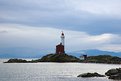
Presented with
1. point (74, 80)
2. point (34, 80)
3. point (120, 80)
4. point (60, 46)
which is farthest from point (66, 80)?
point (60, 46)

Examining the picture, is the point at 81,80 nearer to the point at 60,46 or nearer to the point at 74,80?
the point at 74,80

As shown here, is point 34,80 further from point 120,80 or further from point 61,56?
point 61,56

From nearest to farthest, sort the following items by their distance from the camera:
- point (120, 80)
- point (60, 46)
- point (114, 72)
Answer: point (120, 80)
point (114, 72)
point (60, 46)

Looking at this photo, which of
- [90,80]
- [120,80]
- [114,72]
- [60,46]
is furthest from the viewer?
[60,46]

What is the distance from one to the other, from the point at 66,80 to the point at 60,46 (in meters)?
114

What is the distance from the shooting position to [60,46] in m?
198

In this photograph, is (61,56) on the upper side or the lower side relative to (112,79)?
upper

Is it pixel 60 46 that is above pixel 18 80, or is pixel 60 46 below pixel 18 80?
above

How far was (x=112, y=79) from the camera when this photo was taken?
8256 cm

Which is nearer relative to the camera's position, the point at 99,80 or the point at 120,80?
the point at 120,80

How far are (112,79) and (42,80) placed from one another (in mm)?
18699

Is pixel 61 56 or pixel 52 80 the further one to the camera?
pixel 61 56

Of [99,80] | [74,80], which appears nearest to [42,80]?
[74,80]

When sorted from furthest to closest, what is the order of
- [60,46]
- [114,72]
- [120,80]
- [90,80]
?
[60,46], [114,72], [90,80], [120,80]
